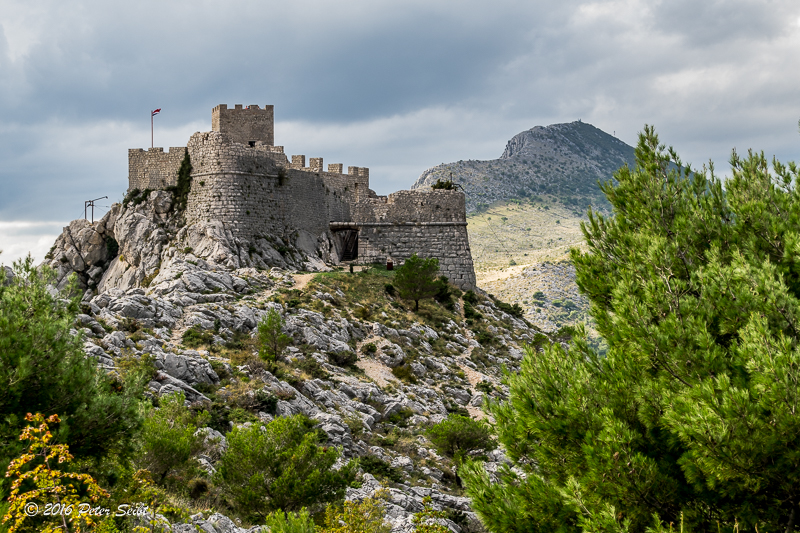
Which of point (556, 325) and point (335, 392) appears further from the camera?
point (556, 325)

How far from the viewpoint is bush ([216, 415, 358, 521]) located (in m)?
12.2

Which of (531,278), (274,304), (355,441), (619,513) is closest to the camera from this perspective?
(619,513)

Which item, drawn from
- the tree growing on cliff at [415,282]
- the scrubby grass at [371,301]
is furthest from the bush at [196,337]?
the tree growing on cliff at [415,282]

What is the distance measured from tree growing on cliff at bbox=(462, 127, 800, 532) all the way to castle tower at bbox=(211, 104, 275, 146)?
34.4m

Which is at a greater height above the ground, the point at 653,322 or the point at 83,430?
the point at 653,322

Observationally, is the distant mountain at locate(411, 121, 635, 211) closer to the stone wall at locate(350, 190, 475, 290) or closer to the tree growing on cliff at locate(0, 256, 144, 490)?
the stone wall at locate(350, 190, 475, 290)

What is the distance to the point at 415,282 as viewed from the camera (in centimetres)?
3569

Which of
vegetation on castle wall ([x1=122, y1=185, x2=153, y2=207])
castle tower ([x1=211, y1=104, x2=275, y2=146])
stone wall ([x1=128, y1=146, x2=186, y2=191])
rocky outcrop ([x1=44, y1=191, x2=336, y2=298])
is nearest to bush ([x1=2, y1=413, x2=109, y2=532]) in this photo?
rocky outcrop ([x1=44, y1=191, x2=336, y2=298])

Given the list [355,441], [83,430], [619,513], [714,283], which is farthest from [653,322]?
[355,441]

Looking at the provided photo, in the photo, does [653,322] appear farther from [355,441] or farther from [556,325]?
[556,325]

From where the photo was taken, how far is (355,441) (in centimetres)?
1912

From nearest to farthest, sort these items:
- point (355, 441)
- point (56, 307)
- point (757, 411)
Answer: point (757, 411)
point (56, 307)
point (355, 441)

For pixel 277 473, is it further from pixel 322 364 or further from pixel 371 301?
pixel 371 301

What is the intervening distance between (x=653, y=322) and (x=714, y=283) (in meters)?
1.07
